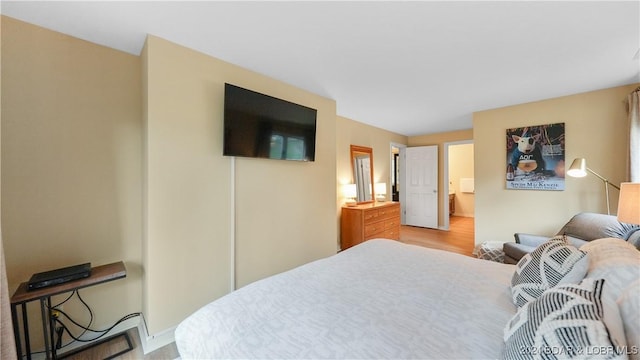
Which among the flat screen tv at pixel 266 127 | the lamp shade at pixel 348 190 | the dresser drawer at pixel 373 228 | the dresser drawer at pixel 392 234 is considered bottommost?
the dresser drawer at pixel 392 234

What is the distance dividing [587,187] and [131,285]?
5.09 meters

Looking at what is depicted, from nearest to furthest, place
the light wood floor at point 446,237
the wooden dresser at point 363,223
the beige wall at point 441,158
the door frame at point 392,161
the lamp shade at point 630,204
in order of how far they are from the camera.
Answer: the lamp shade at point 630,204 → the wooden dresser at point 363,223 → the light wood floor at point 446,237 → the beige wall at point 441,158 → the door frame at point 392,161

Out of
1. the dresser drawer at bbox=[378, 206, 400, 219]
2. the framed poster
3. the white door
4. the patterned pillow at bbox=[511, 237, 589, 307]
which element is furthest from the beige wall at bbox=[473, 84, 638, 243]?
the patterned pillow at bbox=[511, 237, 589, 307]

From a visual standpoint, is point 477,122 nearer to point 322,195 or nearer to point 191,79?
point 322,195

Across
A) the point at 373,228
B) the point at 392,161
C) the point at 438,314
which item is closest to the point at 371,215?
the point at 373,228

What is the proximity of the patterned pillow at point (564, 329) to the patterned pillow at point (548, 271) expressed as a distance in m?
0.24

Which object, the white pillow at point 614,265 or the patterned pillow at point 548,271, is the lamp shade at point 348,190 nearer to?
the patterned pillow at point 548,271

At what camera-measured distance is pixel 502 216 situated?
353 centimetres

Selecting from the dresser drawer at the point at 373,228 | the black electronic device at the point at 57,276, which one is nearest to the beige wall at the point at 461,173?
the dresser drawer at the point at 373,228

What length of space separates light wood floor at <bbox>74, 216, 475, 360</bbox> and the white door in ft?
0.91

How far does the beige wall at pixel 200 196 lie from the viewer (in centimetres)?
179

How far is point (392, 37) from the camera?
1778mm

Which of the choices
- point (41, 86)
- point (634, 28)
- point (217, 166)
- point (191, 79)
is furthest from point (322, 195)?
point (634, 28)

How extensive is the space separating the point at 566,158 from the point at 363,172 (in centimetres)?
283
